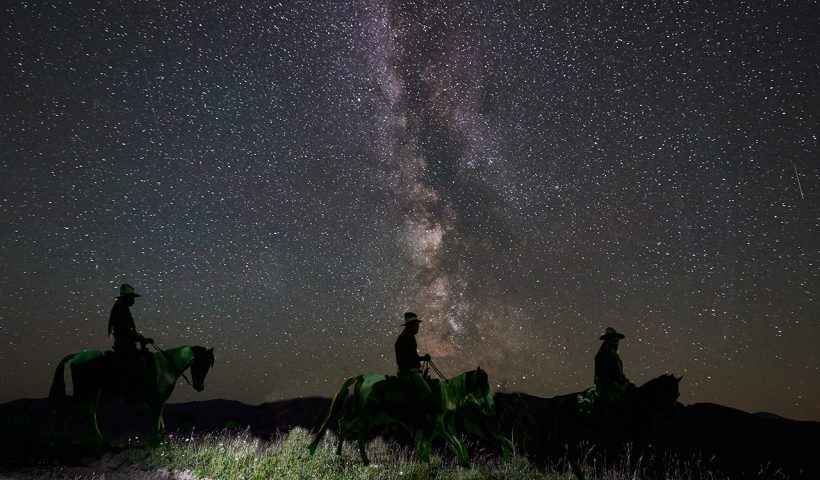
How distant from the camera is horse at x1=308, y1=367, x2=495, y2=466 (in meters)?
8.09

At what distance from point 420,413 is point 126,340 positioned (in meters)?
5.13

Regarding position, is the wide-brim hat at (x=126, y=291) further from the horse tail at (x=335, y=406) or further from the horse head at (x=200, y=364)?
the horse tail at (x=335, y=406)

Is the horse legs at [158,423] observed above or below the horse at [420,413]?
below

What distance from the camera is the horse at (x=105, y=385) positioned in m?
7.76

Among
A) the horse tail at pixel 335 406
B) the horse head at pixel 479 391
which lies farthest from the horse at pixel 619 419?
the horse tail at pixel 335 406

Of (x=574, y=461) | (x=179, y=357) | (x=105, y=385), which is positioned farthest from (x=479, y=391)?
(x=105, y=385)

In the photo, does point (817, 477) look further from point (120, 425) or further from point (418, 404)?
point (120, 425)

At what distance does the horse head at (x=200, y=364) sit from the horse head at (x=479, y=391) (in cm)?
496

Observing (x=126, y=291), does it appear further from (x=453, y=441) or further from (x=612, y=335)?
(x=612, y=335)

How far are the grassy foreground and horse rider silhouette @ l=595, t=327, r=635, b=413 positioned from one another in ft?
5.57

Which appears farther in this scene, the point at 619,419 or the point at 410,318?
the point at 410,318

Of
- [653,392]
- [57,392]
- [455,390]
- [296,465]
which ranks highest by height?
[653,392]

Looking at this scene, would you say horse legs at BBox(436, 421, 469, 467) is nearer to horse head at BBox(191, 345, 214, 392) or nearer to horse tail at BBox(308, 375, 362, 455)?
horse tail at BBox(308, 375, 362, 455)

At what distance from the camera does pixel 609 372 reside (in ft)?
26.1
